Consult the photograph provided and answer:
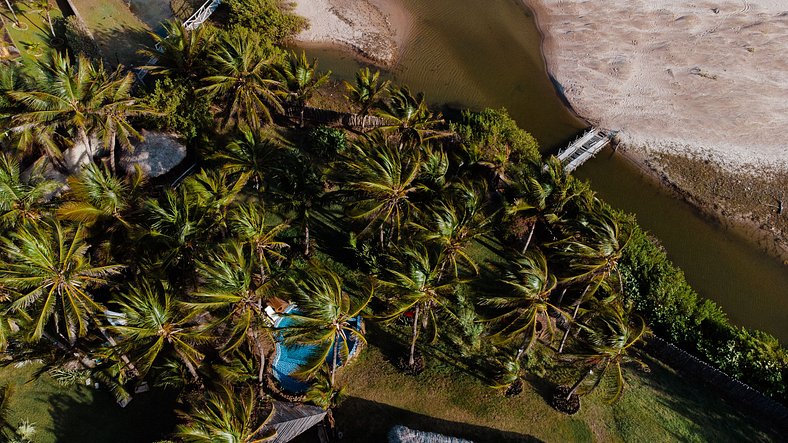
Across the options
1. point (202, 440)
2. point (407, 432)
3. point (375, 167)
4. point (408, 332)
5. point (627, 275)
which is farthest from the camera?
point (627, 275)

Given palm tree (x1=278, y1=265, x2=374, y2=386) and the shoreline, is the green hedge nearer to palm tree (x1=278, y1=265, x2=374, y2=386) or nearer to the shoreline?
the shoreline

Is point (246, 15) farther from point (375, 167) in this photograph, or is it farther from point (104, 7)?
point (375, 167)

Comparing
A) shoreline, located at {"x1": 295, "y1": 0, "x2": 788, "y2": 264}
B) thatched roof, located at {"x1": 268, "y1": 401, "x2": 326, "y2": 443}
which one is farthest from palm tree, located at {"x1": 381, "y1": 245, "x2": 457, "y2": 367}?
shoreline, located at {"x1": 295, "y1": 0, "x2": 788, "y2": 264}

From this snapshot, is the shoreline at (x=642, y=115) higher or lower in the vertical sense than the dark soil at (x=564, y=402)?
higher

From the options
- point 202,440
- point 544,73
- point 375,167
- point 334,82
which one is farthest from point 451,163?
A: point 202,440

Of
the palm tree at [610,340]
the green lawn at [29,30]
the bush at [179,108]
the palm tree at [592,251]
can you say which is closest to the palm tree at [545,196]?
the palm tree at [592,251]

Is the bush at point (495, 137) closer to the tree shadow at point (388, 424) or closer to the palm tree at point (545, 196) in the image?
the palm tree at point (545, 196)
